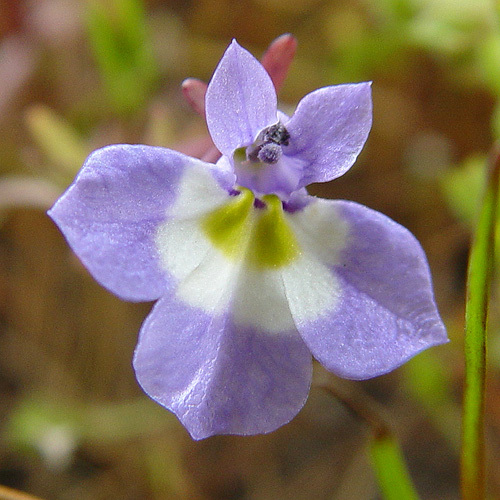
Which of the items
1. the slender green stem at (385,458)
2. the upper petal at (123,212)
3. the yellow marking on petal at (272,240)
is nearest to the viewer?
the upper petal at (123,212)

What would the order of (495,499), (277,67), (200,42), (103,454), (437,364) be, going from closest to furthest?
(277,67) → (495,499) → (437,364) → (103,454) → (200,42)

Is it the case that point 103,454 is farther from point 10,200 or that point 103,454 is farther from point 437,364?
point 437,364

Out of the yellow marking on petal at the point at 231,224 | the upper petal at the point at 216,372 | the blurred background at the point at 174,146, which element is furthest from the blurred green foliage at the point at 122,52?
the upper petal at the point at 216,372

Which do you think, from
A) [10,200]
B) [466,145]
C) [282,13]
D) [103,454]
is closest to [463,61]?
[466,145]

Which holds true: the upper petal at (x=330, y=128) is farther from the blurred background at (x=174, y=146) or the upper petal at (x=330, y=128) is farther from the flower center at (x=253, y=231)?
the blurred background at (x=174, y=146)

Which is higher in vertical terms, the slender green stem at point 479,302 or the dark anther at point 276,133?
the dark anther at point 276,133

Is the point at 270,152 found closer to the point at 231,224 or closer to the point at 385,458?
the point at 231,224
